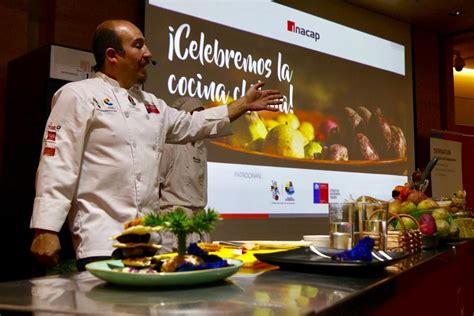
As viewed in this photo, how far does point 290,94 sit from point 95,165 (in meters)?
2.98

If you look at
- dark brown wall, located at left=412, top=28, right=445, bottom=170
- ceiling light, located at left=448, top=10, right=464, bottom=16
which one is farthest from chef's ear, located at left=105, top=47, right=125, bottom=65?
ceiling light, located at left=448, top=10, right=464, bottom=16

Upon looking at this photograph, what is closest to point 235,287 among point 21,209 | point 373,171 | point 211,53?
point 21,209

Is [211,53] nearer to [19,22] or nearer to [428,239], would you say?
[19,22]

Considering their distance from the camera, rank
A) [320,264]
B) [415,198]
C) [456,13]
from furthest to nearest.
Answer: [456,13]
[415,198]
[320,264]

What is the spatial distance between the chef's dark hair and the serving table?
0.98m

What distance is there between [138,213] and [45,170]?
0.31 m

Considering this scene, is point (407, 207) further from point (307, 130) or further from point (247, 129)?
point (307, 130)

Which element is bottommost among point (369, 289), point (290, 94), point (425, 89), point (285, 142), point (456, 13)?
point (369, 289)

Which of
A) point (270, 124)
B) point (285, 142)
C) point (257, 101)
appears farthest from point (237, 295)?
point (285, 142)

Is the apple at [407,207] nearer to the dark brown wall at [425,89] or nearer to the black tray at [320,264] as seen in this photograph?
the black tray at [320,264]

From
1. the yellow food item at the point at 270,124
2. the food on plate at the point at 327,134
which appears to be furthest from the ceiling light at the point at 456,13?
the yellow food item at the point at 270,124

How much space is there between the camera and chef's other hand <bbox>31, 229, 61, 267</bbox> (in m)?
1.46

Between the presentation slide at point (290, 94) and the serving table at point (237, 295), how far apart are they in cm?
260

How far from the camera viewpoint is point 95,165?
5.41ft
